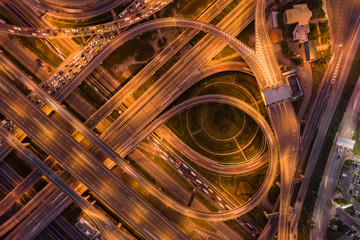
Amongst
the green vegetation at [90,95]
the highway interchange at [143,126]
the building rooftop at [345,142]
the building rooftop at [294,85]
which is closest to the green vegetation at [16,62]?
the highway interchange at [143,126]

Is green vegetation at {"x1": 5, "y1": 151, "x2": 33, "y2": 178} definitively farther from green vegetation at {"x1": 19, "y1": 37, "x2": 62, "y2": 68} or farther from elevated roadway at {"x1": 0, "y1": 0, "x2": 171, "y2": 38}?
elevated roadway at {"x1": 0, "y1": 0, "x2": 171, "y2": 38}

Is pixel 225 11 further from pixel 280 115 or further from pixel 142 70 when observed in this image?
pixel 280 115

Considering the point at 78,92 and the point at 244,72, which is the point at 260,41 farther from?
the point at 78,92

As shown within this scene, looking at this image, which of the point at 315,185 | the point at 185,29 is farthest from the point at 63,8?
the point at 315,185

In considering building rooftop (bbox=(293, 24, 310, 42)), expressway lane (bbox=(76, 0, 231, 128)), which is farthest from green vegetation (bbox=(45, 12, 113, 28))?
building rooftop (bbox=(293, 24, 310, 42))

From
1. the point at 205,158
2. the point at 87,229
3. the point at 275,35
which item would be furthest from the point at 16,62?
the point at 275,35

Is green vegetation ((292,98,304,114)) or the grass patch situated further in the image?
the grass patch
